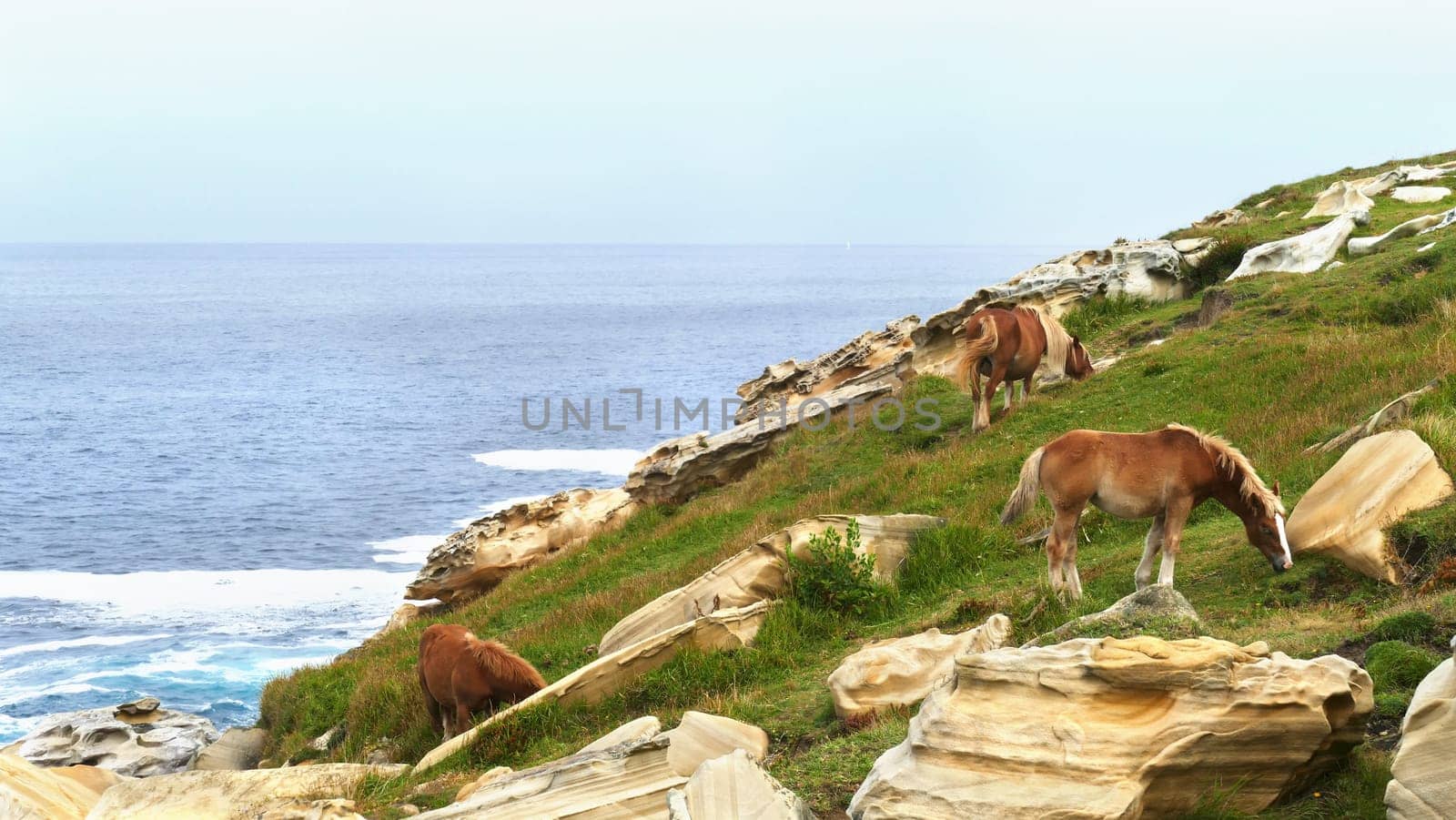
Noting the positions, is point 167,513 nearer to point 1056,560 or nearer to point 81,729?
point 81,729

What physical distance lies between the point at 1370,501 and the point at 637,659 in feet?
26.4

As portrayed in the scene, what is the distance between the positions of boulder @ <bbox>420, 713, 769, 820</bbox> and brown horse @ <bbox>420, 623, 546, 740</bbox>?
556cm

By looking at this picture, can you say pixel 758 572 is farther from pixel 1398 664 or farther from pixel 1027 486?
pixel 1398 664

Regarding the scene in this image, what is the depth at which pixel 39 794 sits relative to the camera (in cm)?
1281

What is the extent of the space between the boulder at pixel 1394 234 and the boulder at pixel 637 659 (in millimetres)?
21215

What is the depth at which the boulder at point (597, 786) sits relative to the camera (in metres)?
8.23

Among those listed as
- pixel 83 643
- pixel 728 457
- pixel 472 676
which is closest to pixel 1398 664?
pixel 472 676

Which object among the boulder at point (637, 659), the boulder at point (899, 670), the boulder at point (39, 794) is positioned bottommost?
the boulder at point (39, 794)

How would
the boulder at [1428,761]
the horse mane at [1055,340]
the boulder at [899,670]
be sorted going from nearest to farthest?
the boulder at [1428,761] < the boulder at [899,670] < the horse mane at [1055,340]

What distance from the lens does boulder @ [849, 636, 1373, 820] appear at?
703 cm

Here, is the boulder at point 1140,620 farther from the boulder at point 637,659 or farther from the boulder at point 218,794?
the boulder at point 218,794

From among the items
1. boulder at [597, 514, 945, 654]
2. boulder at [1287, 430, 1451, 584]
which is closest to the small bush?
boulder at [597, 514, 945, 654]

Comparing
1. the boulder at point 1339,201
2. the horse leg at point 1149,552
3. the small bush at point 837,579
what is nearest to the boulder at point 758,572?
the small bush at point 837,579

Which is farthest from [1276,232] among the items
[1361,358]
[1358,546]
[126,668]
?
[126,668]
